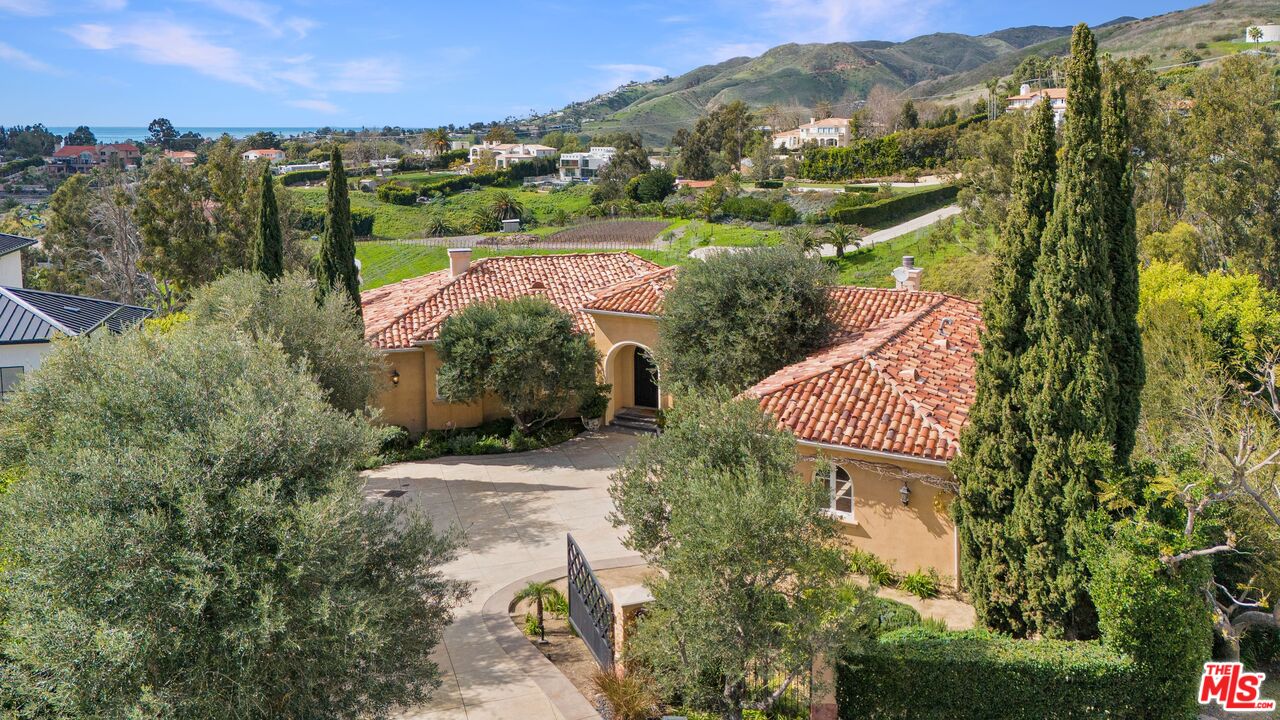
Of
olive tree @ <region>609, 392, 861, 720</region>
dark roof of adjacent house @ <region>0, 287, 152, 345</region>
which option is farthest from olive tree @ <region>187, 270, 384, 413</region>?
olive tree @ <region>609, 392, 861, 720</region>

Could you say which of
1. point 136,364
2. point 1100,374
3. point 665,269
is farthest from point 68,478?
point 665,269

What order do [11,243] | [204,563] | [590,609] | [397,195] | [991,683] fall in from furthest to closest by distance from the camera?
1. [397,195]
2. [11,243]
3. [590,609]
4. [991,683]
5. [204,563]

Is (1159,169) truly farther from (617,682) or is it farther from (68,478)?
(68,478)

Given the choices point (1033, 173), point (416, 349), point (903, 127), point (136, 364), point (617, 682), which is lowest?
point (617, 682)

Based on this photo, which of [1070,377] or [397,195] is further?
[397,195]

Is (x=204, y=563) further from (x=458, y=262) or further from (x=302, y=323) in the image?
(x=458, y=262)

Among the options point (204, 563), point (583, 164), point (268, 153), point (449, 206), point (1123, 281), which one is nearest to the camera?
point (204, 563)

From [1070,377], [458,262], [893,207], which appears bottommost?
[1070,377]

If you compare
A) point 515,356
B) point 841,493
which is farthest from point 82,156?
point 841,493
